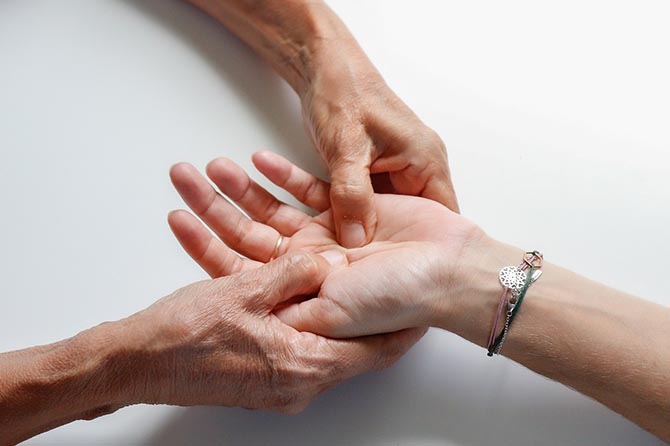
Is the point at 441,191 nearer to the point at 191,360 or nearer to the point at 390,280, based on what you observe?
the point at 390,280

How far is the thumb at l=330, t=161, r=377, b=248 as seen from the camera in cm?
113

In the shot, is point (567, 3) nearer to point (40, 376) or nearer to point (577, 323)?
point (577, 323)

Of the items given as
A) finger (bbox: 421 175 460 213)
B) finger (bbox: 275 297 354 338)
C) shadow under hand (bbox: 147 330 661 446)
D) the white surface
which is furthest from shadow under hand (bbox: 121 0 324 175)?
shadow under hand (bbox: 147 330 661 446)

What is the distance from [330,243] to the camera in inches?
47.1

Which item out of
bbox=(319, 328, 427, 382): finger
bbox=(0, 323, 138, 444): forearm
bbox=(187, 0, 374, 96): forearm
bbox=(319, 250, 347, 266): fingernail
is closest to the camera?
bbox=(0, 323, 138, 444): forearm

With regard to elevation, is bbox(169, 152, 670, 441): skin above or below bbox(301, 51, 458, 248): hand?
below

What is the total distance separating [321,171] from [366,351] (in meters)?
0.39

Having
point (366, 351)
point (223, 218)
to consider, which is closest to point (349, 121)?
point (223, 218)

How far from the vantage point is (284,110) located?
1338mm

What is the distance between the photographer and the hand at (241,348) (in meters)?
0.94

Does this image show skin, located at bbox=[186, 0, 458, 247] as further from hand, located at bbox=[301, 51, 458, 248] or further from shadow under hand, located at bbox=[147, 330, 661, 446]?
shadow under hand, located at bbox=[147, 330, 661, 446]

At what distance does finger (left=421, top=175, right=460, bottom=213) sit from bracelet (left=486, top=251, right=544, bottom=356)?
17 centimetres

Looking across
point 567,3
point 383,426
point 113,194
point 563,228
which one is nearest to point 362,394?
point 383,426

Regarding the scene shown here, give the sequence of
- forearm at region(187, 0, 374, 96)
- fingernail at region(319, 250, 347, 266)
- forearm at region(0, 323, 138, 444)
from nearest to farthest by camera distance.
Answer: forearm at region(0, 323, 138, 444) < fingernail at region(319, 250, 347, 266) < forearm at region(187, 0, 374, 96)
